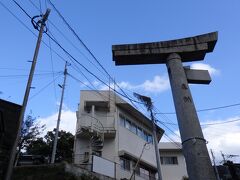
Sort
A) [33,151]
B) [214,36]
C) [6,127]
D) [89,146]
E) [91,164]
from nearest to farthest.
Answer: [214,36] < [6,127] < [91,164] < [89,146] < [33,151]

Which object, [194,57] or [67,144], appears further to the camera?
[67,144]

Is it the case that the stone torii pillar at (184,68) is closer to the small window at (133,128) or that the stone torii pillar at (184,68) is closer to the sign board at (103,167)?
the sign board at (103,167)

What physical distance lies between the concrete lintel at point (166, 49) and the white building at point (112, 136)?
42.2ft

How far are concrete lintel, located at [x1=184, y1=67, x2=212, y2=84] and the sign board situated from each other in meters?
12.2

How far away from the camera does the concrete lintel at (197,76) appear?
6746 mm

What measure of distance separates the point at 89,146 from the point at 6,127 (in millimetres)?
8270

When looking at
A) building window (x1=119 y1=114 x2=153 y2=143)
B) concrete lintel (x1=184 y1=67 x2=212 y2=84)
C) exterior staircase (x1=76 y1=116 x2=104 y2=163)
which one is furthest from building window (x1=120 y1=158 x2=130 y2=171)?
concrete lintel (x1=184 y1=67 x2=212 y2=84)

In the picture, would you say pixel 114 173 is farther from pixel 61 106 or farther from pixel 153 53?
pixel 153 53

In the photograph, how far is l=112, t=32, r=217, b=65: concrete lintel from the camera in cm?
684

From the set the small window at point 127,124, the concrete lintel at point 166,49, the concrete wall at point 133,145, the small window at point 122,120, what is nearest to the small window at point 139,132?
the concrete wall at point 133,145

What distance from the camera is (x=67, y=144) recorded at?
103ft

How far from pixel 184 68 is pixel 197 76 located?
1.24ft

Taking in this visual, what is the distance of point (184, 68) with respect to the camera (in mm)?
6824

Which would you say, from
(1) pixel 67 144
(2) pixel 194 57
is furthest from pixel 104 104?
(2) pixel 194 57
